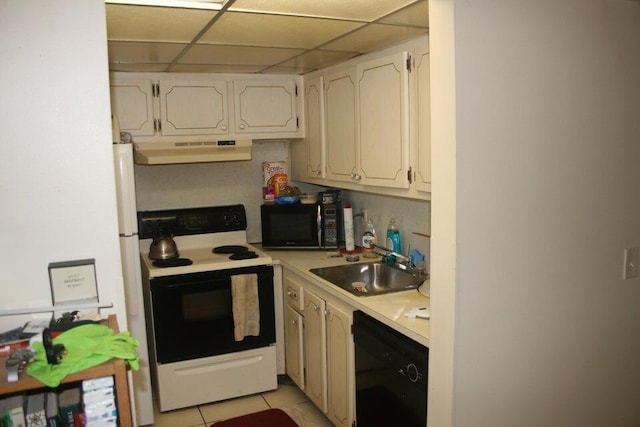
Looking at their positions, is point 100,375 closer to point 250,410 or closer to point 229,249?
point 250,410

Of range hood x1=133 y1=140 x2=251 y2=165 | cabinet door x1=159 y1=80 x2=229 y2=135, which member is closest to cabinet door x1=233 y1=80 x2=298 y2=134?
cabinet door x1=159 y1=80 x2=229 y2=135

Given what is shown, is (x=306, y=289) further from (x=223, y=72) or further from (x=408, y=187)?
(x=223, y=72)

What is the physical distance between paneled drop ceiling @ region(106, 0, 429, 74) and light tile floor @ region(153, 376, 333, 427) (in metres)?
2.08

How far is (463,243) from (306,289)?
1.53 meters

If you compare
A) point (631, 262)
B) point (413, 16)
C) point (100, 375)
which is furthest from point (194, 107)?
point (631, 262)

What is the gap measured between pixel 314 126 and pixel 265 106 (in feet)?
1.21

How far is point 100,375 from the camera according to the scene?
1.25 m

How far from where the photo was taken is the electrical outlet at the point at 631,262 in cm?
206

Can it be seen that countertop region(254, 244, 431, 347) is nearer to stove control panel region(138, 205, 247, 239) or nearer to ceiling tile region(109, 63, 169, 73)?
stove control panel region(138, 205, 247, 239)

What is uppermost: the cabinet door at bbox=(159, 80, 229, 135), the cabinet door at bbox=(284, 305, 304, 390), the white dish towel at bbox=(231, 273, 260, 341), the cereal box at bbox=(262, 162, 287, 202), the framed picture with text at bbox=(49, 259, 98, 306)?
the cabinet door at bbox=(159, 80, 229, 135)

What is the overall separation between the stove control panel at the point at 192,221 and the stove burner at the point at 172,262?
377 mm

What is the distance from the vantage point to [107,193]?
153 centimetres

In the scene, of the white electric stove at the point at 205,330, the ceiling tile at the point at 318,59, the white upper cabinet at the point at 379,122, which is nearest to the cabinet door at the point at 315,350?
the white electric stove at the point at 205,330

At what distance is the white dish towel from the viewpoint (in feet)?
10.7
